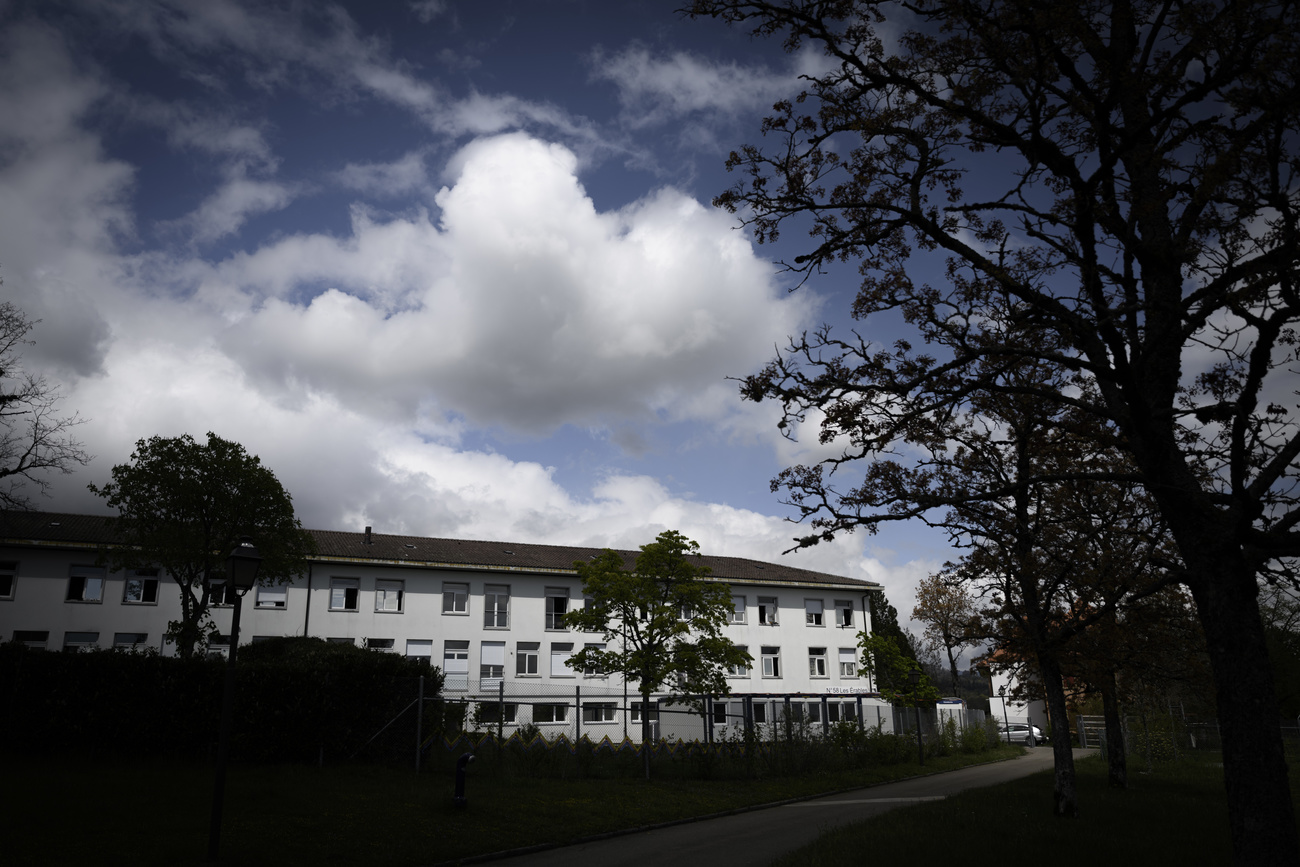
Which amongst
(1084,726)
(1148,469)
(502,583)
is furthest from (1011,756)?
(1148,469)

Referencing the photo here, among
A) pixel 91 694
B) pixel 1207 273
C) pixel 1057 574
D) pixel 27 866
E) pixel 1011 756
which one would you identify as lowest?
pixel 1011 756

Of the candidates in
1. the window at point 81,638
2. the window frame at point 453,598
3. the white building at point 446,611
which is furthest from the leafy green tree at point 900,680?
the window at point 81,638

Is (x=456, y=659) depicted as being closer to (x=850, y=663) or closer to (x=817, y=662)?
(x=817, y=662)

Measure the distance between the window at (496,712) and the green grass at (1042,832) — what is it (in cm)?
1027

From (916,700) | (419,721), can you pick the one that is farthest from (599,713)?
(419,721)

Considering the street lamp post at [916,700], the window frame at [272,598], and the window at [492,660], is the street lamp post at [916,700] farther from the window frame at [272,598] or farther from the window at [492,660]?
the window frame at [272,598]

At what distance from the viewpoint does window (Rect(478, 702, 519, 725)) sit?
21.0 m

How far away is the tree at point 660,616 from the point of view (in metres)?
26.9

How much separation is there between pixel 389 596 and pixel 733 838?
2893 centimetres

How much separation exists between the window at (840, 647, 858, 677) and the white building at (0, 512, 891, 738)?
0.10 metres

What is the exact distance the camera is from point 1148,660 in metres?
18.6

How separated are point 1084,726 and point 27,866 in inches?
1994

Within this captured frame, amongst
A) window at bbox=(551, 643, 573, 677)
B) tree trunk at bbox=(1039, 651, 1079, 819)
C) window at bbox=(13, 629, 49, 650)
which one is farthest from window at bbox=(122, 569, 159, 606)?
tree trunk at bbox=(1039, 651, 1079, 819)

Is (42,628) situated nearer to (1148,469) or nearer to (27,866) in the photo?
(27,866)
